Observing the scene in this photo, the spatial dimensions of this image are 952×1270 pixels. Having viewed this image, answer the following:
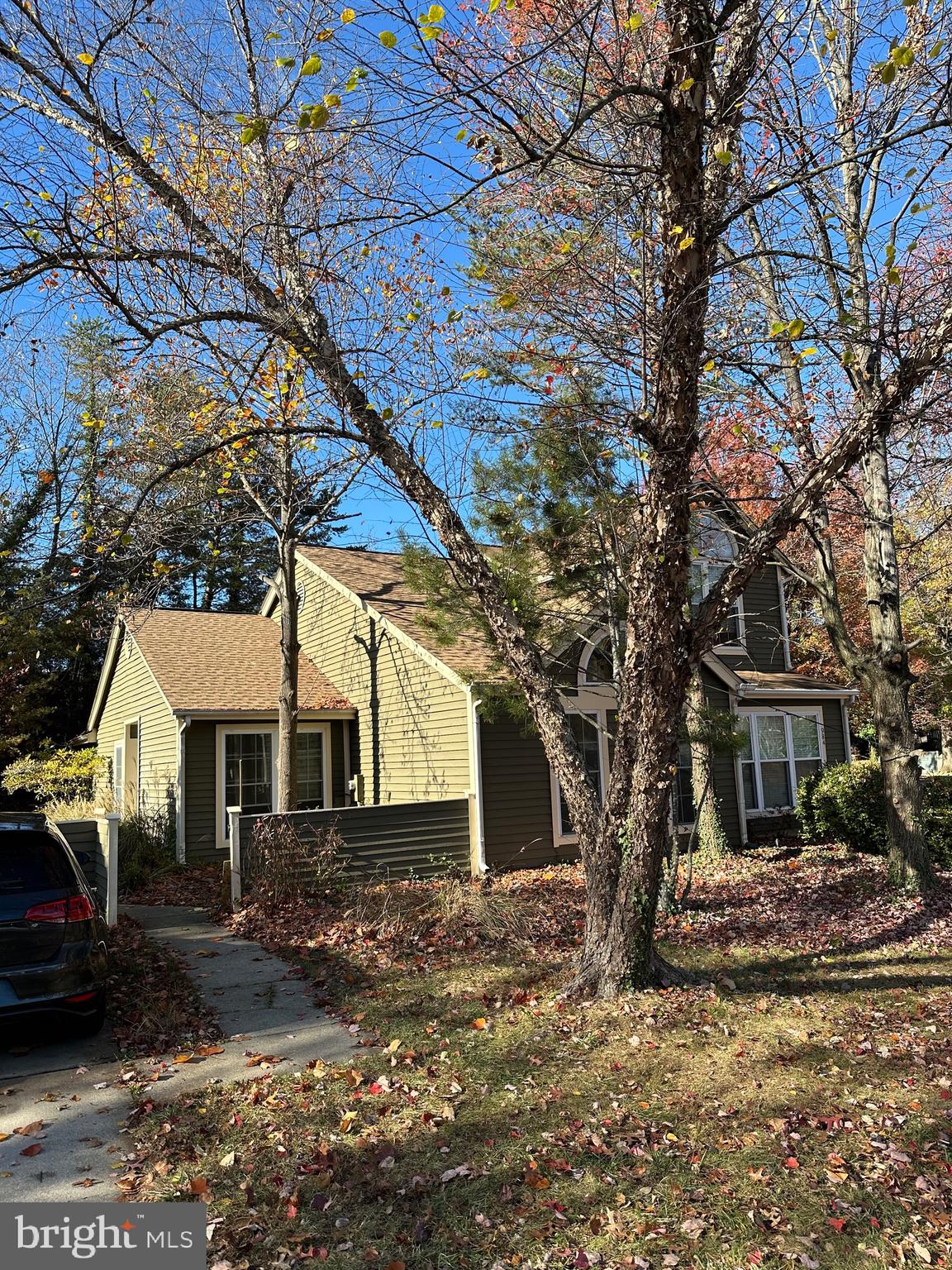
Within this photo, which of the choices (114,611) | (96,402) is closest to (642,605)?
(114,611)

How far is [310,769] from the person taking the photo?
16.4 meters

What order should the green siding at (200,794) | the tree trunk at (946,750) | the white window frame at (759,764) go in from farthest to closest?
the tree trunk at (946,750) < the white window frame at (759,764) < the green siding at (200,794)

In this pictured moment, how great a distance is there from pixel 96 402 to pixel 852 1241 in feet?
Answer: 76.1

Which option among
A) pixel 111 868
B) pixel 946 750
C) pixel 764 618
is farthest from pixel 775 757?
pixel 946 750

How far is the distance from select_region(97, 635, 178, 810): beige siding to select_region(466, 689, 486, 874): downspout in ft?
19.1

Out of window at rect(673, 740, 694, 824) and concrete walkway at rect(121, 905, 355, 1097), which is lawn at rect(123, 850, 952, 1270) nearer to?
concrete walkway at rect(121, 905, 355, 1097)

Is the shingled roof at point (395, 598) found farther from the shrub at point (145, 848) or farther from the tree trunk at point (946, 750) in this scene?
the tree trunk at point (946, 750)

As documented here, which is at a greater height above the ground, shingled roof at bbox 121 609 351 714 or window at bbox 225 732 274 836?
shingled roof at bbox 121 609 351 714

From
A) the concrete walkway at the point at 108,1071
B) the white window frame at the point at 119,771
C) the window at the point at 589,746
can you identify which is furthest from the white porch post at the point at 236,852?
the white window frame at the point at 119,771

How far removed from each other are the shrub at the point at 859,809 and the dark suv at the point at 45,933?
1143 cm

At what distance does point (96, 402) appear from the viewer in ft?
71.3

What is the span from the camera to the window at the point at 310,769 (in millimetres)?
16219

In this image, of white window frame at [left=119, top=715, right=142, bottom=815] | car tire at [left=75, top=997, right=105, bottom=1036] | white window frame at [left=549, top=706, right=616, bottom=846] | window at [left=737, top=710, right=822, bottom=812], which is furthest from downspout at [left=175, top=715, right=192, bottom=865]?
window at [left=737, top=710, right=822, bottom=812]

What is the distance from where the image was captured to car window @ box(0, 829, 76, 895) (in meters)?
5.68
